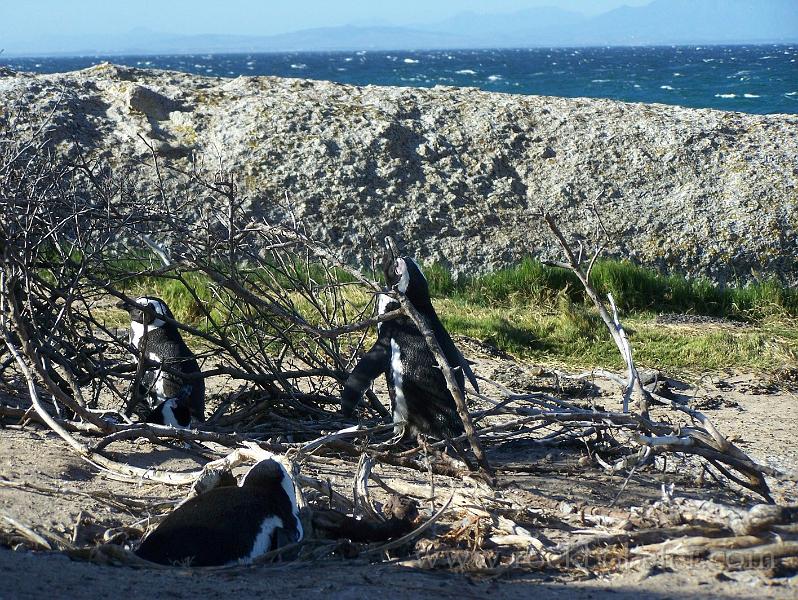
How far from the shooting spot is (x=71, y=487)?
10.9 feet

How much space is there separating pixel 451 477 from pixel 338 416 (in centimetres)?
97

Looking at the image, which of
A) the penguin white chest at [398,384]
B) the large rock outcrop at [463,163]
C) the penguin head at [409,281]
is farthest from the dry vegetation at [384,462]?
the large rock outcrop at [463,163]

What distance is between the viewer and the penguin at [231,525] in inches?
107

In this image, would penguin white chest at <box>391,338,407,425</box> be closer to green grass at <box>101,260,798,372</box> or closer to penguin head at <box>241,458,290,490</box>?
penguin head at <box>241,458,290,490</box>

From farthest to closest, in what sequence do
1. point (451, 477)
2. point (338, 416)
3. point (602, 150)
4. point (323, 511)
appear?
1. point (602, 150)
2. point (338, 416)
3. point (451, 477)
4. point (323, 511)

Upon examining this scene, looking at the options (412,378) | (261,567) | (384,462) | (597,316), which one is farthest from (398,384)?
(597,316)

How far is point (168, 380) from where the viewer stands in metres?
5.23

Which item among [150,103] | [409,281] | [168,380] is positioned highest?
[150,103]

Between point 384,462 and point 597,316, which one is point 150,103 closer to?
point 597,316

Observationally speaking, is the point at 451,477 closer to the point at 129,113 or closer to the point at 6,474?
the point at 6,474

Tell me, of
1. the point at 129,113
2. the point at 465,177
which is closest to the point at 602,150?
the point at 465,177

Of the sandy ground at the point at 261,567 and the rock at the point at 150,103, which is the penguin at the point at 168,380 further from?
the rock at the point at 150,103

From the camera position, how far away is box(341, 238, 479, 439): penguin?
438cm

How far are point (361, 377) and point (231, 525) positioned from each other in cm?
164
